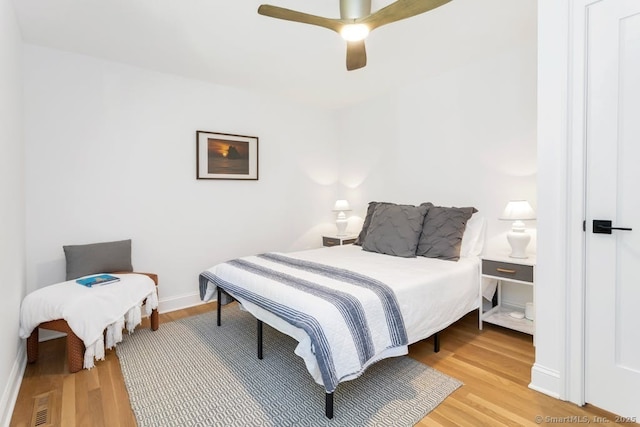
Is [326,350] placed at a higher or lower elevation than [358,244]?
lower

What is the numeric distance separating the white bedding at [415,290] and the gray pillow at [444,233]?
3.9 inches

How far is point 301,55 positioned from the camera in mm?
3002

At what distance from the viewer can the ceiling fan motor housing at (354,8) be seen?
6.28 ft

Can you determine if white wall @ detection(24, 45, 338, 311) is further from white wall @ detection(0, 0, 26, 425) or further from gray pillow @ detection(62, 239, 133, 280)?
white wall @ detection(0, 0, 26, 425)

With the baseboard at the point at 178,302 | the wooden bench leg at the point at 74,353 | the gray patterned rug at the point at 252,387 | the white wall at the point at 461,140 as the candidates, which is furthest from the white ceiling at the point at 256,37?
the gray patterned rug at the point at 252,387

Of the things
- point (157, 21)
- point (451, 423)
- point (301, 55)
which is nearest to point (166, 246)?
point (157, 21)

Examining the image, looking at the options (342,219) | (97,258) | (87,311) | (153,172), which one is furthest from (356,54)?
(97,258)

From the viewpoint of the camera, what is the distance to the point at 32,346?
7.65 ft

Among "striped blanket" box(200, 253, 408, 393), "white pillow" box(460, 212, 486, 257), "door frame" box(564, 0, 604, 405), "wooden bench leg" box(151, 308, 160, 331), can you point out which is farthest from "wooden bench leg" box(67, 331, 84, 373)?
"white pillow" box(460, 212, 486, 257)

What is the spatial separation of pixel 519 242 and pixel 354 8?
7.12 feet

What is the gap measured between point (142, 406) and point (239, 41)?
2697 mm

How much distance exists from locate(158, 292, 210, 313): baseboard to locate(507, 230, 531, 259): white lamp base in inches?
125

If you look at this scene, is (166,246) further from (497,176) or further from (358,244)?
(497,176)

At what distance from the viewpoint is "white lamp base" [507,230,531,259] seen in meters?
2.66
